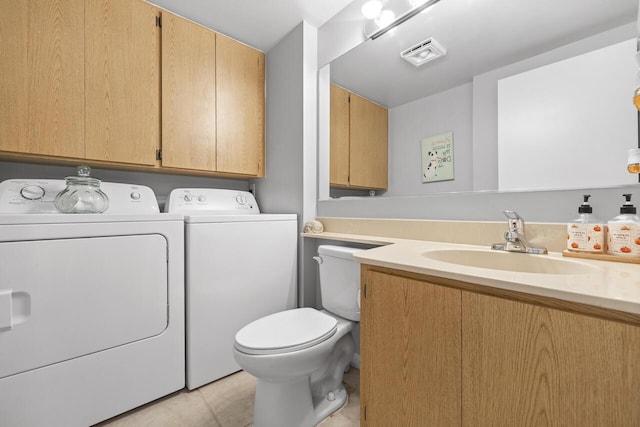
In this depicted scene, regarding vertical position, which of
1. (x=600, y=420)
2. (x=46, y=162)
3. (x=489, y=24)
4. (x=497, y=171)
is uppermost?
(x=489, y=24)

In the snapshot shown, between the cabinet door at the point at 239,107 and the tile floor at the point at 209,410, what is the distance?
142 centimetres

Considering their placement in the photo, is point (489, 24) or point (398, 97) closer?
point (489, 24)

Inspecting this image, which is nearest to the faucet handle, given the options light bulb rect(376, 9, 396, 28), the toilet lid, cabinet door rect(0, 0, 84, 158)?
the toilet lid

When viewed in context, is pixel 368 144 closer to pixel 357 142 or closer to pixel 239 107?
pixel 357 142

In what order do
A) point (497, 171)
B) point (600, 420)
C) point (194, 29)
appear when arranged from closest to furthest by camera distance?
point (600, 420)
point (497, 171)
point (194, 29)

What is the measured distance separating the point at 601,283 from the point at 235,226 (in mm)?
1529

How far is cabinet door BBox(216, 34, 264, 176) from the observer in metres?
1.93

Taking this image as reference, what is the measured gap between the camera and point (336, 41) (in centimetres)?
186

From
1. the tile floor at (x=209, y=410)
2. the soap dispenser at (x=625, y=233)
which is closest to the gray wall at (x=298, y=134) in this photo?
the tile floor at (x=209, y=410)

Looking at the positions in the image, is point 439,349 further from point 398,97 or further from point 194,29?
point 194,29

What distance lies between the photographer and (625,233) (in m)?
0.80

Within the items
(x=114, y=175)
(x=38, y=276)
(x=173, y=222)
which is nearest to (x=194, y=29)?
(x=114, y=175)

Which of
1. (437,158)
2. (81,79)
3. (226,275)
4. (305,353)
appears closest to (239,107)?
(81,79)

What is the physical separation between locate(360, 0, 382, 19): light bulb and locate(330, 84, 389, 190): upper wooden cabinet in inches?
18.2
